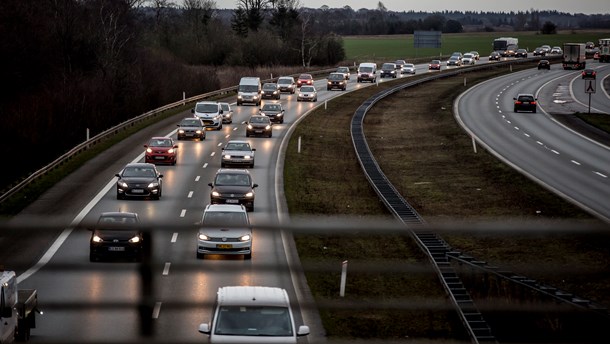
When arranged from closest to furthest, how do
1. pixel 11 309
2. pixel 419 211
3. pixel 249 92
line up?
pixel 11 309 → pixel 419 211 → pixel 249 92

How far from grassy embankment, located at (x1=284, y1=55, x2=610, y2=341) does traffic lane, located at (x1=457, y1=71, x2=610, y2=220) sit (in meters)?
1.42

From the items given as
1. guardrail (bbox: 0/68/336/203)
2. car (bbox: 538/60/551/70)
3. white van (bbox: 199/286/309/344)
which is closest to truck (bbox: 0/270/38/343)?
white van (bbox: 199/286/309/344)

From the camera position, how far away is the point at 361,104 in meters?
98.2

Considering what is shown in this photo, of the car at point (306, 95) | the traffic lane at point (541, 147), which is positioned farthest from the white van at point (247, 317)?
the car at point (306, 95)

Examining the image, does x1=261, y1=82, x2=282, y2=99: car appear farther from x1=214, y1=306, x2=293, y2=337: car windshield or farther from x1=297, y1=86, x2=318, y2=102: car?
x1=214, y1=306, x2=293, y2=337: car windshield

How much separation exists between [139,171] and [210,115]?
28.5m

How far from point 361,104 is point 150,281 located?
9286 cm

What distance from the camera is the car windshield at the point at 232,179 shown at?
139 feet

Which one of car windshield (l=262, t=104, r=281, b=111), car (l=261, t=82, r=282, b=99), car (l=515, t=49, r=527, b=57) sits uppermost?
car windshield (l=262, t=104, r=281, b=111)

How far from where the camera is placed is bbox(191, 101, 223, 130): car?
72.9 metres

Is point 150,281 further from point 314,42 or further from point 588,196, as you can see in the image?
point 314,42

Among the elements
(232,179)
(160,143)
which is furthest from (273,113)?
(232,179)

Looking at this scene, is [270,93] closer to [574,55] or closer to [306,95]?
[306,95]

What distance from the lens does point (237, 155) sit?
179ft
